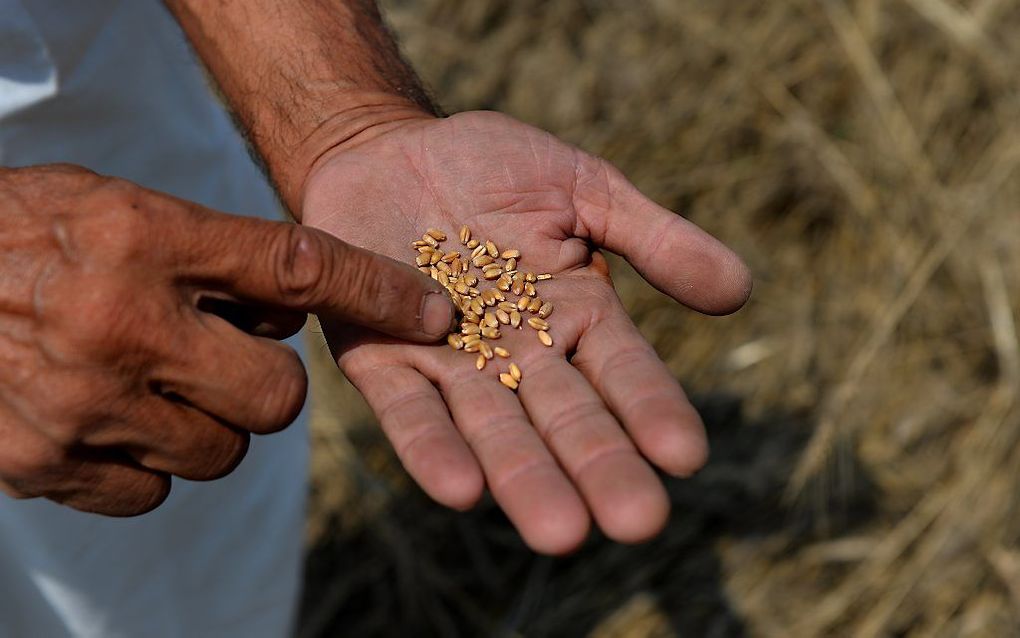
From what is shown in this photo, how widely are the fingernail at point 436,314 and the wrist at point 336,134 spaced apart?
1.20ft

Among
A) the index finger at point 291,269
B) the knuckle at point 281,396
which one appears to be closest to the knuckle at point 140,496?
the knuckle at point 281,396

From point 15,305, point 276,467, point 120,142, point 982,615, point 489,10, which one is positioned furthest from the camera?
point 489,10

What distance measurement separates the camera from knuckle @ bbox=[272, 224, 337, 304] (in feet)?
4.64

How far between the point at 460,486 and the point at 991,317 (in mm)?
2117

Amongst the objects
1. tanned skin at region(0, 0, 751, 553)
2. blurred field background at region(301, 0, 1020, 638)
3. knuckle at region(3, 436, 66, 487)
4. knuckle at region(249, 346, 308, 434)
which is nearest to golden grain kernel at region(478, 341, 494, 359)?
tanned skin at region(0, 0, 751, 553)

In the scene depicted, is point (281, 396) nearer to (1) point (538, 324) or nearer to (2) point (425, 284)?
(2) point (425, 284)

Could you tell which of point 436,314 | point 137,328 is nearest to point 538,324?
point 436,314

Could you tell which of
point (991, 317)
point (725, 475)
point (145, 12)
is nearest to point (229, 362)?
point (145, 12)

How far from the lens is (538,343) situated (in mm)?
1678

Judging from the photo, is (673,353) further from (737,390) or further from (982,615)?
(982,615)

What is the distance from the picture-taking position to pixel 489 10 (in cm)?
409

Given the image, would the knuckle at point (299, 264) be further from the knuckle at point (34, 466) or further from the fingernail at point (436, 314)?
the knuckle at point (34, 466)

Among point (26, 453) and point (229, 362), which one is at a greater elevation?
point (229, 362)

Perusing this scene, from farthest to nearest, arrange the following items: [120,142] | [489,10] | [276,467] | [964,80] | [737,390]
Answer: [489,10]
[964,80]
[737,390]
[276,467]
[120,142]
